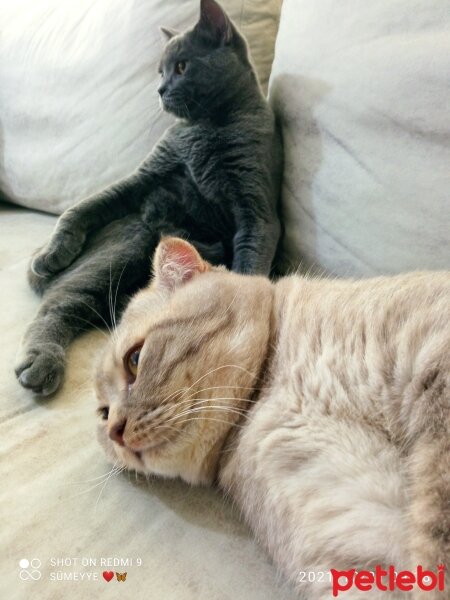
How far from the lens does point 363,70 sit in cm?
129

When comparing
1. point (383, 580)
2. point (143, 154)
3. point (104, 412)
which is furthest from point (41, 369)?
point (143, 154)

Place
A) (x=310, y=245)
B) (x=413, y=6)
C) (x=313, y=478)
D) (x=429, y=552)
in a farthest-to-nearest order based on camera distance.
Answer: (x=310, y=245)
(x=413, y=6)
(x=313, y=478)
(x=429, y=552)

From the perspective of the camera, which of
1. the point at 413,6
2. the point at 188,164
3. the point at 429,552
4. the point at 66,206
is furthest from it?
the point at 66,206

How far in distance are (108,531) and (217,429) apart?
27 centimetres

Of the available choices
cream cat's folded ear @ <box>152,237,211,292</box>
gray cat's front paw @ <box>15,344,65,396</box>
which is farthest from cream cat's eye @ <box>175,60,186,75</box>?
gray cat's front paw @ <box>15,344,65,396</box>

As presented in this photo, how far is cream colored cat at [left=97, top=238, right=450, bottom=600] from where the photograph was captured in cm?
75

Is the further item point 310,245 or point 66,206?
point 66,206

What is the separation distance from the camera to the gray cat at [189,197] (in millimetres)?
1594

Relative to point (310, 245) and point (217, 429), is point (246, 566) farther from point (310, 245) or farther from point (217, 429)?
point (310, 245)

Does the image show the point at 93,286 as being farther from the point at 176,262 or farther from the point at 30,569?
the point at 30,569

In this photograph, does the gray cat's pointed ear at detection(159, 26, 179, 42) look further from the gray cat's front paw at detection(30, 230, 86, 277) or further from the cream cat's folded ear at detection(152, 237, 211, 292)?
the cream cat's folded ear at detection(152, 237, 211, 292)

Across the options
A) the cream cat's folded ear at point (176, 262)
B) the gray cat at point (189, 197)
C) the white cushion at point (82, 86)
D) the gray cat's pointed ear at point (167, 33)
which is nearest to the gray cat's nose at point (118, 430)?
the cream cat's folded ear at point (176, 262)

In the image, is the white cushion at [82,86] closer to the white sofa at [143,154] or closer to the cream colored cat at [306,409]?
the white sofa at [143,154]

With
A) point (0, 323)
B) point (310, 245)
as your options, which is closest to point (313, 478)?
point (310, 245)
